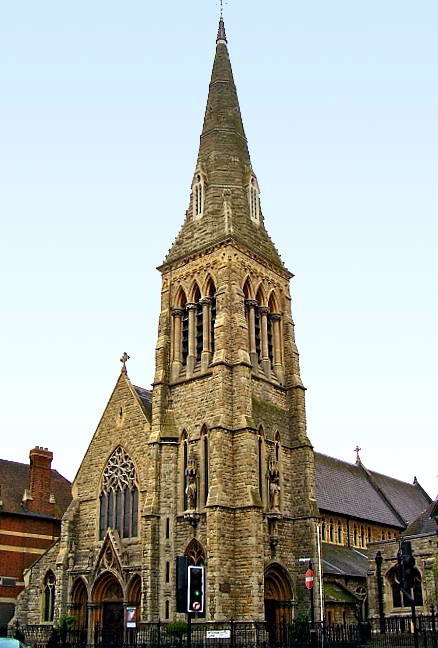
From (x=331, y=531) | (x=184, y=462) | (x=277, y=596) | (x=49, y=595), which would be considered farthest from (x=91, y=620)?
(x=331, y=531)

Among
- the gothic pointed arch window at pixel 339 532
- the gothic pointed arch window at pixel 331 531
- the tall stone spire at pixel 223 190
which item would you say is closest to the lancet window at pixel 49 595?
the gothic pointed arch window at pixel 331 531

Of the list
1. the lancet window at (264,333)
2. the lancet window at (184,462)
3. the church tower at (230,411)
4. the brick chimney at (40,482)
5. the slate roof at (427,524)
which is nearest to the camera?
the church tower at (230,411)

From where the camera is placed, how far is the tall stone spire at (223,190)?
39219mm

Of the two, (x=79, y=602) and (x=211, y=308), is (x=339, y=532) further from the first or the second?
(x=211, y=308)

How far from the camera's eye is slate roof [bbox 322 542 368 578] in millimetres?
38188

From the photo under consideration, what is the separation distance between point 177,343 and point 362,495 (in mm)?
19677

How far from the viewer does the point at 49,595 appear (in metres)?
37.8

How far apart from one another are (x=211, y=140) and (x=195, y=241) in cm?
697

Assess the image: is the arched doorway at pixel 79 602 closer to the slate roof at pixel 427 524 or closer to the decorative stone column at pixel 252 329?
the decorative stone column at pixel 252 329

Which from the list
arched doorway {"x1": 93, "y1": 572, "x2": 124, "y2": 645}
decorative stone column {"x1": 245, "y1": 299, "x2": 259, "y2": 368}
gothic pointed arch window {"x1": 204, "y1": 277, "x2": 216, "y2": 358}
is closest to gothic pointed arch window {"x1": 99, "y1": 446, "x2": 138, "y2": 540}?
arched doorway {"x1": 93, "y1": 572, "x2": 124, "y2": 645}

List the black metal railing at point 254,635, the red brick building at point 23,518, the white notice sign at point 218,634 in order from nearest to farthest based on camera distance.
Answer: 1. the black metal railing at point 254,635
2. the white notice sign at point 218,634
3. the red brick building at point 23,518

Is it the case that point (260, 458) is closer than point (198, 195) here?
Yes

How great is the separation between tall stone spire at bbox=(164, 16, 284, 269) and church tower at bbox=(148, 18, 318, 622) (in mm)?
82

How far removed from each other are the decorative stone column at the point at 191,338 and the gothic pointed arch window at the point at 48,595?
1251cm
